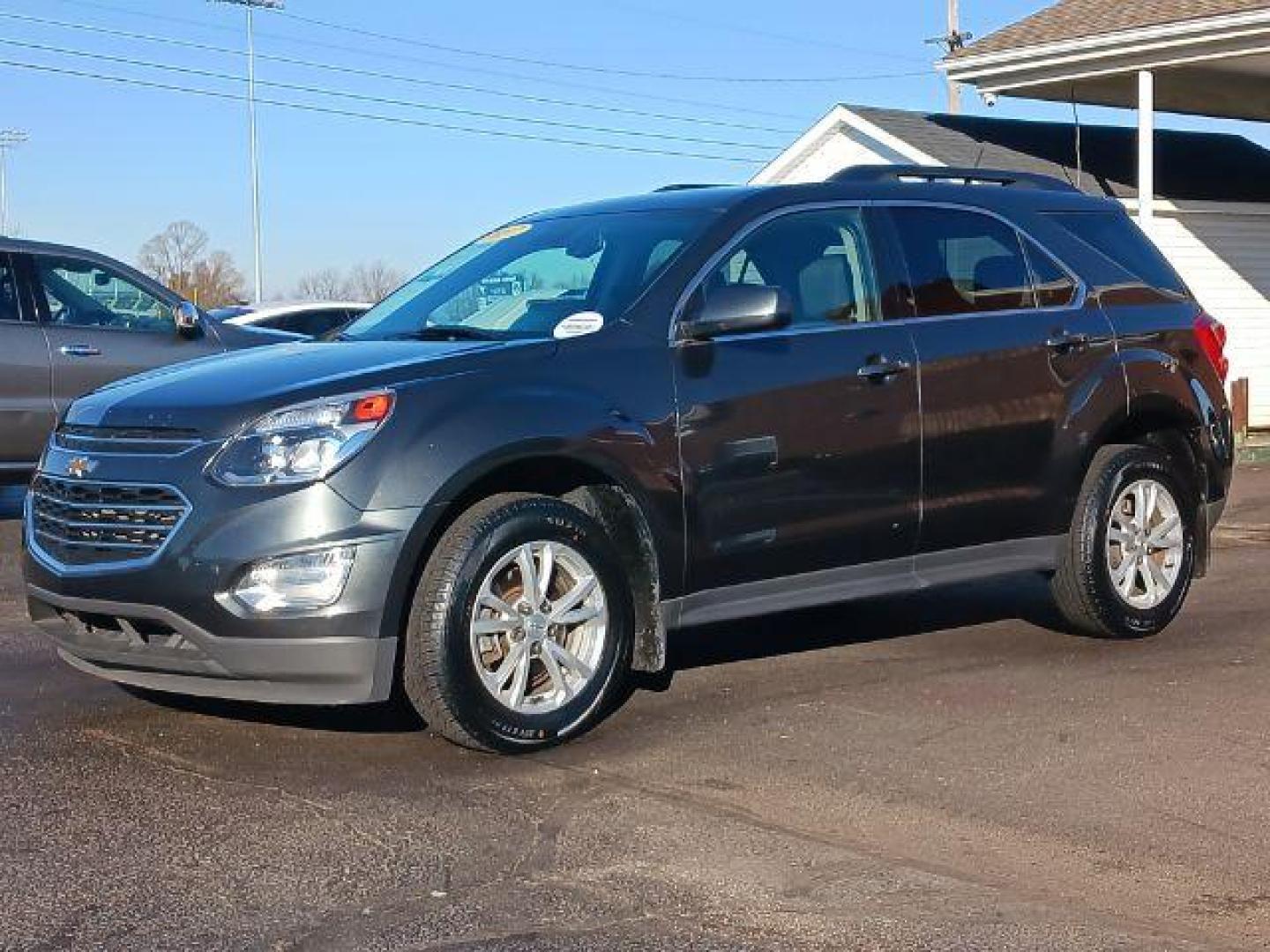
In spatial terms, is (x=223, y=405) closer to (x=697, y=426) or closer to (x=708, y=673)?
(x=697, y=426)

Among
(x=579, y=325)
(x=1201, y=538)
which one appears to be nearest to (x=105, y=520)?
(x=579, y=325)

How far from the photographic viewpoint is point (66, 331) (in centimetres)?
1150

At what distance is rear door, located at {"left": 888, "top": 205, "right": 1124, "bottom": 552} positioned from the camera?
6.75m

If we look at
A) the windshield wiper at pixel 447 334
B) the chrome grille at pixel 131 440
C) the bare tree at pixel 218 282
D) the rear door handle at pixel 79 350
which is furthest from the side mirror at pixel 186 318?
the bare tree at pixel 218 282

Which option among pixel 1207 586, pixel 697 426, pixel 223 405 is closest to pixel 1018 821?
pixel 697 426

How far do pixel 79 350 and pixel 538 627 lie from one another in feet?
22.5

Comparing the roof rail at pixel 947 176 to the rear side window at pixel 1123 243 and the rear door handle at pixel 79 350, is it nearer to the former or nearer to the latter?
the rear side window at pixel 1123 243

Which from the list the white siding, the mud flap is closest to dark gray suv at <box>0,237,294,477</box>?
the mud flap

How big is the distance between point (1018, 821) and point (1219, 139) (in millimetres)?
22370

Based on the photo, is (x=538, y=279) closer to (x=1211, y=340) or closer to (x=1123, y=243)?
(x=1123, y=243)

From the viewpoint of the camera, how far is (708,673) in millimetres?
6875

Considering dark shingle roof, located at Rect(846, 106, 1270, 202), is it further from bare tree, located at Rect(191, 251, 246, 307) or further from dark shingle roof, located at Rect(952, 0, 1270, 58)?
bare tree, located at Rect(191, 251, 246, 307)

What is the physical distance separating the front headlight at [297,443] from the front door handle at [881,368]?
1958 millimetres

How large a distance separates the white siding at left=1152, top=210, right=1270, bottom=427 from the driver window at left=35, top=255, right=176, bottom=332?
503 inches
